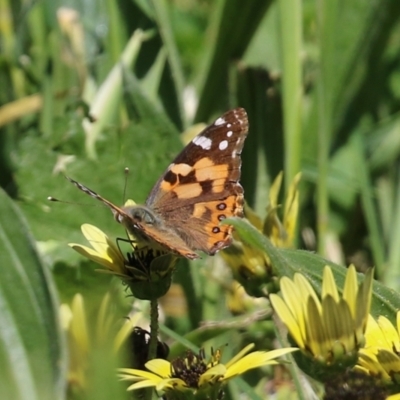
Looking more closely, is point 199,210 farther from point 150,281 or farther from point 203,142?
point 150,281

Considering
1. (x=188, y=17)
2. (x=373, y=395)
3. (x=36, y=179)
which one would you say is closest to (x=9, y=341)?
(x=373, y=395)

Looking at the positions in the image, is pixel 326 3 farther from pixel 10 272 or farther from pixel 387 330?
pixel 10 272

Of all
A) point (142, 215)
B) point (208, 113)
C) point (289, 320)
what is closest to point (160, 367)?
point (289, 320)

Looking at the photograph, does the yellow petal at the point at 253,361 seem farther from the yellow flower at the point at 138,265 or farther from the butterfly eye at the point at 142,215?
the butterfly eye at the point at 142,215

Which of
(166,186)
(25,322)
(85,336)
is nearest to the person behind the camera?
(85,336)

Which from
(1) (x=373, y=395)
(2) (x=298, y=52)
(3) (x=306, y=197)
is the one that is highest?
(2) (x=298, y=52)

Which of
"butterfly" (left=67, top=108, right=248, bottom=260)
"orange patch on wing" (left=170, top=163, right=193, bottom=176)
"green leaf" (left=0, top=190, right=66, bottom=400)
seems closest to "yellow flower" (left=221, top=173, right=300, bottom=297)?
"butterfly" (left=67, top=108, right=248, bottom=260)
